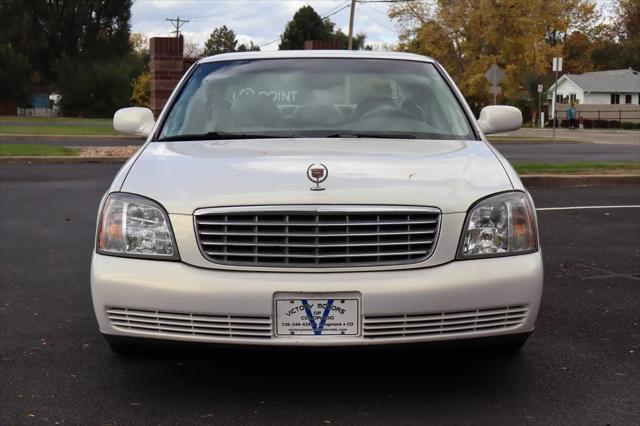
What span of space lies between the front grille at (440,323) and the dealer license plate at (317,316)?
0.07m

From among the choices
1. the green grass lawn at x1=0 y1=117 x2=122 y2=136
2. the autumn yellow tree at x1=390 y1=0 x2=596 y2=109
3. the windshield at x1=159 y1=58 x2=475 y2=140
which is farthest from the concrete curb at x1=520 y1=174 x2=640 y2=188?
the autumn yellow tree at x1=390 y1=0 x2=596 y2=109

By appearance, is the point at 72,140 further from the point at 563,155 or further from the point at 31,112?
the point at 31,112

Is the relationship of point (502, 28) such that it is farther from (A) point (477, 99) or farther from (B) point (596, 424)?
(B) point (596, 424)

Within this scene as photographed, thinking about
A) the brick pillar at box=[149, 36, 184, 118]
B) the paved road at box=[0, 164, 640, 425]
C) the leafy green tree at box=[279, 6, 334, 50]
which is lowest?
the paved road at box=[0, 164, 640, 425]

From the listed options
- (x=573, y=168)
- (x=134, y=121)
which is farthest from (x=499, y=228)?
(x=573, y=168)

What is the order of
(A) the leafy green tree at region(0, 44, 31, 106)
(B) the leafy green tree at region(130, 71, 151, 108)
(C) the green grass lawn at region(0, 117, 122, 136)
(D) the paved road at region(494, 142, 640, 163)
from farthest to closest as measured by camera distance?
(B) the leafy green tree at region(130, 71, 151, 108) → (A) the leafy green tree at region(0, 44, 31, 106) → (C) the green grass lawn at region(0, 117, 122, 136) → (D) the paved road at region(494, 142, 640, 163)

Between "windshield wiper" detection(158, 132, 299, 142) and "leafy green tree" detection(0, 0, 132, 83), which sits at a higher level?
"leafy green tree" detection(0, 0, 132, 83)

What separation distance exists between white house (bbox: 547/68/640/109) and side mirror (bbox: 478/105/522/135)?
76.0m

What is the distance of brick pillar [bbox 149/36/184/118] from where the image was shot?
18797 millimetres

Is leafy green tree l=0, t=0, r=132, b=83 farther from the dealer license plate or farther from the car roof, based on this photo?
the dealer license plate

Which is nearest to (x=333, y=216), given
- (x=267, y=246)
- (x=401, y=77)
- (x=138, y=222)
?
(x=267, y=246)

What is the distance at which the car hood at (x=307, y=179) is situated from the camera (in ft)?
11.4

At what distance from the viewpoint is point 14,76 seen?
183 feet

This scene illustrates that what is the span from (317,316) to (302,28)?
7753 centimetres
